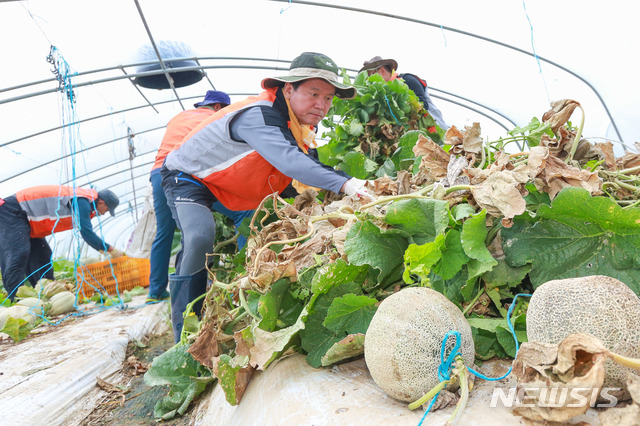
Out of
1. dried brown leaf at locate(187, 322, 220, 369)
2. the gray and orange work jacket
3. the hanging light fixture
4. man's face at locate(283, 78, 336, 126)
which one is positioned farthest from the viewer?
the hanging light fixture

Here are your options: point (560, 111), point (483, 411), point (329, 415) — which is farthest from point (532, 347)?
point (560, 111)

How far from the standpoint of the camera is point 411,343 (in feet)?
3.08

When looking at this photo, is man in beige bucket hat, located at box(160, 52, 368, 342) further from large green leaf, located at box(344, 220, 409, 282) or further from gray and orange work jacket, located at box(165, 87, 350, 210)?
large green leaf, located at box(344, 220, 409, 282)

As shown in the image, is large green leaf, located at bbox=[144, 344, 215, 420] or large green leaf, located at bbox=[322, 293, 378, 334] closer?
large green leaf, located at bbox=[322, 293, 378, 334]

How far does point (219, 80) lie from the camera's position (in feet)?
29.2

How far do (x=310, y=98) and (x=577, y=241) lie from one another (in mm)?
1748

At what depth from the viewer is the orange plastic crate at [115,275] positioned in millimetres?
6336

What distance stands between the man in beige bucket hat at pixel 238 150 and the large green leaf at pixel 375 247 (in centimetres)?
109

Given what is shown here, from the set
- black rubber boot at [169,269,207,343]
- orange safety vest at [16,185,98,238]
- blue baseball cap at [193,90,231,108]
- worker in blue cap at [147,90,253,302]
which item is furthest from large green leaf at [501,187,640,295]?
orange safety vest at [16,185,98,238]

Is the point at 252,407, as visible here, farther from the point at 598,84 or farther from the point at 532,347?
the point at 598,84

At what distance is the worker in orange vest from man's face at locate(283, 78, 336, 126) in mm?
3814

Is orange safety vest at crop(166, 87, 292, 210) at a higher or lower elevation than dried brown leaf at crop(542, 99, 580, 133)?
lower

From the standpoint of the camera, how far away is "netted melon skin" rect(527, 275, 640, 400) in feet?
2.53

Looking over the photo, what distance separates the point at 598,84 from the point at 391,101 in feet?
16.5
